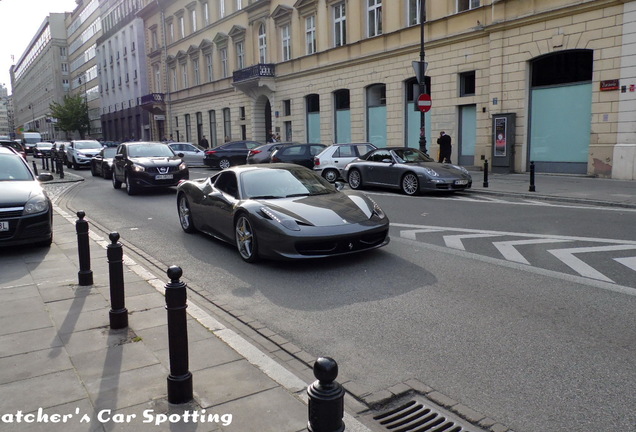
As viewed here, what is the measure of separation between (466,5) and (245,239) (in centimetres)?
1847

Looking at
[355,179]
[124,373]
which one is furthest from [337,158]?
[124,373]

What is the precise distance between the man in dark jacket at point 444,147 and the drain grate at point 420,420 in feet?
61.9

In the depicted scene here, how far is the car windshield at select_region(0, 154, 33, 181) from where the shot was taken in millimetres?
9039

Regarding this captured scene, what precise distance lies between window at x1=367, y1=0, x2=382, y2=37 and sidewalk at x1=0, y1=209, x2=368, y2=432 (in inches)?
915

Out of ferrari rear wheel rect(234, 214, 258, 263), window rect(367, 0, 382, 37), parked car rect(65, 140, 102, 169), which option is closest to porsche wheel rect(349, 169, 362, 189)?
ferrari rear wheel rect(234, 214, 258, 263)

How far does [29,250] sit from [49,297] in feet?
9.75

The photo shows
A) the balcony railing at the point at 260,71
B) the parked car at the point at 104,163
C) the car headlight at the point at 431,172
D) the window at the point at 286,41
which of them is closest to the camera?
the car headlight at the point at 431,172

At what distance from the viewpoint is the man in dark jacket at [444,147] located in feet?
70.5

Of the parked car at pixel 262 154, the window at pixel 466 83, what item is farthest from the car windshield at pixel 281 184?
the window at pixel 466 83

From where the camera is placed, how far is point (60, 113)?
77.6 metres

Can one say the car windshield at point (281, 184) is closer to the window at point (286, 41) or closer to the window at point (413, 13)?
the window at point (413, 13)

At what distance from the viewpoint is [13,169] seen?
9.26 meters

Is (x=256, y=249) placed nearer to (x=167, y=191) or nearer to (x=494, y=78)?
(x=167, y=191)

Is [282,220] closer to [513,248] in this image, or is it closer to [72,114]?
[513,248]
